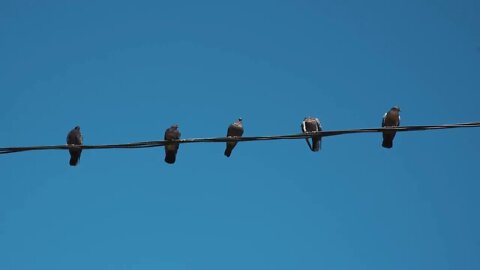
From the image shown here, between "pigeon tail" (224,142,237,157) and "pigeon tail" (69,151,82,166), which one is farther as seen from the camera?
"pigeon tail" (224,142,237,157)

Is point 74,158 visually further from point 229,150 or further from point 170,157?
point 229,150

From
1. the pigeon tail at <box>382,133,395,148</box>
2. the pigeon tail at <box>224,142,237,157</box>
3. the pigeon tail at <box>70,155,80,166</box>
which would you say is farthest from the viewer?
the pigeon tail at <box>224,142,237,157</box>

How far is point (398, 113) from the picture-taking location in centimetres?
1441

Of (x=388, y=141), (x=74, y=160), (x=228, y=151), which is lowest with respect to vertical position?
(x=74, y=160)

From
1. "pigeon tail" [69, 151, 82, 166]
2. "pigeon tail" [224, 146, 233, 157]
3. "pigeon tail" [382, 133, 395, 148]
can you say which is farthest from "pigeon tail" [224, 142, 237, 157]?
"pigeon tail" [382, 133, 395, 148]

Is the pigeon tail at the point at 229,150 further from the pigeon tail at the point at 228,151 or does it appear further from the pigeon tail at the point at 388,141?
the pigeon tail at the point at 388,141

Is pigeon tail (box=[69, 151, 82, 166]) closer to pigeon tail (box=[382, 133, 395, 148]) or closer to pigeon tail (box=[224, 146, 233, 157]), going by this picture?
pigeon tail (box=[224, 146, 233, 157])

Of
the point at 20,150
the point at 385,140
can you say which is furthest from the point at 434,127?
the point at 385,140

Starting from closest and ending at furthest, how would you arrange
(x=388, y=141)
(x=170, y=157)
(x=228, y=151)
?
(x=388, y=141) → (x=170, y=157) → (x=228, y=151)

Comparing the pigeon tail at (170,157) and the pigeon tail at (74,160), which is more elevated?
the pigeon tail at (170,157)

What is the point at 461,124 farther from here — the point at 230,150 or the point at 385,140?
the point at 230,150

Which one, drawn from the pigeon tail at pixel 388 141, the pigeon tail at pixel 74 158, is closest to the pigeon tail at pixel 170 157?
the pigeon tail at pixel 74 158

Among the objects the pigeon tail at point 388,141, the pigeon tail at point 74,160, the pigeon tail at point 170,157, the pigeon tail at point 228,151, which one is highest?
the pigeon tail at point 388,141

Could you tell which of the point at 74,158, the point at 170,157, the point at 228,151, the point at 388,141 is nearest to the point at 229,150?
the point at 228,151
